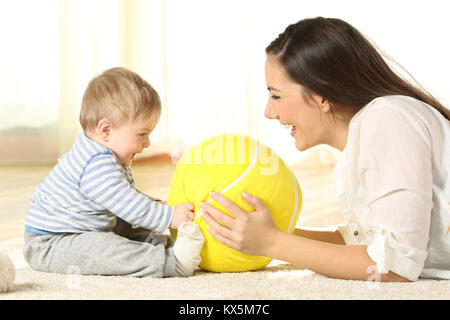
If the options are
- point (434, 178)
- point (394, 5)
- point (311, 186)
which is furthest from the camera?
point (394, 5)

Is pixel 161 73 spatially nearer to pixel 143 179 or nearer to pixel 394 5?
pixel 143 179

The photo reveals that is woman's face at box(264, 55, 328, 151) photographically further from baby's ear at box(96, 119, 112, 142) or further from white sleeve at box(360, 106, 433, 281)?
baby's ear at box(96, 119, 112, 142)

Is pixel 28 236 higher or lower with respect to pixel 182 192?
lower

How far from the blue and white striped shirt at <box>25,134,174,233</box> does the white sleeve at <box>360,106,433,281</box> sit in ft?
1.54

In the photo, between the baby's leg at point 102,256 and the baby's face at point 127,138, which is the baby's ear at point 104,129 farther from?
the baby's leg at point 102,256

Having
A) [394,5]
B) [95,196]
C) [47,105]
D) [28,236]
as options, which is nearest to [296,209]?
[95,196]

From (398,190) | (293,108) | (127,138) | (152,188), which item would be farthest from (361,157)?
(152,188)

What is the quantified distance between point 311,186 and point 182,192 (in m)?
1.84

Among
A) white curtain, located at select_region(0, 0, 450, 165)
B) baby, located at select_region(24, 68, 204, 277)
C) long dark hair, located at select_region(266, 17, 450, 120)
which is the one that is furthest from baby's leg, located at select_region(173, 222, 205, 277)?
white curtain, located at select_region(0, 0, 450, 165)

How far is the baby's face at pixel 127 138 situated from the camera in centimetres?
144

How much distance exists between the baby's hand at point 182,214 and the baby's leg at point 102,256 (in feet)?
0.21

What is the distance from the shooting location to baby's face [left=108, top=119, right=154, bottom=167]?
1440mm

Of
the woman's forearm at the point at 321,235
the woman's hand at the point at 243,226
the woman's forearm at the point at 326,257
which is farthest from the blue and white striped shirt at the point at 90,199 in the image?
the woman's forearm at the point at 321,235

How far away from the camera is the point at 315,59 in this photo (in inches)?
52.9
